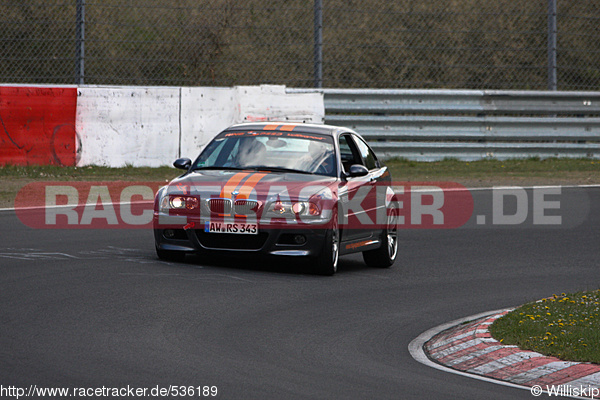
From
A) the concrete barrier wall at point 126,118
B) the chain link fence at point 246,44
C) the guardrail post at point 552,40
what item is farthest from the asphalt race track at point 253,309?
the guardrail post at point 552,40

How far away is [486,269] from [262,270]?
2.50m

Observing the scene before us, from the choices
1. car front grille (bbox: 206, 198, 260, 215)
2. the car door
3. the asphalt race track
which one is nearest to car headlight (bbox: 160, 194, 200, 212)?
car front grille (bbox: 206, 198, 260, 215)

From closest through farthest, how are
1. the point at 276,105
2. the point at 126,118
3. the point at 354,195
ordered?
the point at 354,195
the point at 126,118
the point at 276,105

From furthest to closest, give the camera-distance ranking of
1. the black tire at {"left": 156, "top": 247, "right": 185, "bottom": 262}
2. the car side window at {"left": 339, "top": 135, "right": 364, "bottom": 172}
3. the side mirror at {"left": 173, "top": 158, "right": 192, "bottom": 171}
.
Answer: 1. the car side window at {"left": 339, "top": 135, "right": 364, "bottom": 172}
2. the side mirror at {"left": 173, "top": 158, "right": 192, "bottom": 171}
3. the black tire at {"left": 156, "top": 247, "right": 185, "bottom": 262}

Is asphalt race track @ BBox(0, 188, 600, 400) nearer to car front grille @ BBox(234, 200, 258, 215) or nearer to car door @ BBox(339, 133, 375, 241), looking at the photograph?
car door @ BBox(339, 133, 375, 241)

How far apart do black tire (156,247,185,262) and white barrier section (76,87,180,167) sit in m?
9.49

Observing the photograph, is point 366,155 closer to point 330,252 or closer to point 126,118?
point 330,252

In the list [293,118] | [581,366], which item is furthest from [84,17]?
[581,366]

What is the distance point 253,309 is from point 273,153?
119 inches

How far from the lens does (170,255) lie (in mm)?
10852

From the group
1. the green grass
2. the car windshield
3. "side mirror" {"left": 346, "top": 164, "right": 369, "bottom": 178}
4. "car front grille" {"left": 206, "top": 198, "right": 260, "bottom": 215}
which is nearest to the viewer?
the green grass

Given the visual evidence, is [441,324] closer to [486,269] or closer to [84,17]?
[486,269]

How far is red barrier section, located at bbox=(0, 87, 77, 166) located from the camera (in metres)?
19.3

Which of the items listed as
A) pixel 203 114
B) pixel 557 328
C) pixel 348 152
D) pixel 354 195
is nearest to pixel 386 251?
pixel 354 195
